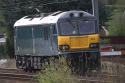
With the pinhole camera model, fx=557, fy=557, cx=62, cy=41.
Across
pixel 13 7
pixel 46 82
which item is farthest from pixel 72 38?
pixel 13 7

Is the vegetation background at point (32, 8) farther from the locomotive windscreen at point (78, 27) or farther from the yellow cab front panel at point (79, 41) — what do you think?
the yellow cab front panel at point (79, 41)

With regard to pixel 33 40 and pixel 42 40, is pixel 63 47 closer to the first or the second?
pixel 42 40

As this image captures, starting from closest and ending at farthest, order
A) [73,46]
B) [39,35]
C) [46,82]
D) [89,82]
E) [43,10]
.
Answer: [46,82]
[89,82]
[73,46]
[39,35]
[43,10]

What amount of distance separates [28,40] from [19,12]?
2486cm

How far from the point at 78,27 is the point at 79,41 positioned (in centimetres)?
75

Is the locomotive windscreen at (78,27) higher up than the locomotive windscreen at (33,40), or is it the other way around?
the locomotive windscreen at (78,27)

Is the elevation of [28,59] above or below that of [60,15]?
below

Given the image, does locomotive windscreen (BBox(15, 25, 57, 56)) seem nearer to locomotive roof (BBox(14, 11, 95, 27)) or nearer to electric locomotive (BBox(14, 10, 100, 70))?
electric locomotive (BBox(14, 10, 100, 70))

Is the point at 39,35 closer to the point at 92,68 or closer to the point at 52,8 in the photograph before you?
the point at 92,68

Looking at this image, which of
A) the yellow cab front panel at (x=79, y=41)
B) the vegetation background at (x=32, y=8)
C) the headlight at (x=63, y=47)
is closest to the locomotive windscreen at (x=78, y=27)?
the yellow cab front panel at (x=79, y=41)

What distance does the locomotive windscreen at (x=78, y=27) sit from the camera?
83.4 ft

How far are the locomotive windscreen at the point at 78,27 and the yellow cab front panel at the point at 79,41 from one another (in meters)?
0.25

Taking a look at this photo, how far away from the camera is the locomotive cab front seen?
25109 mm

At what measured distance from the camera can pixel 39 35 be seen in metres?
27.5
